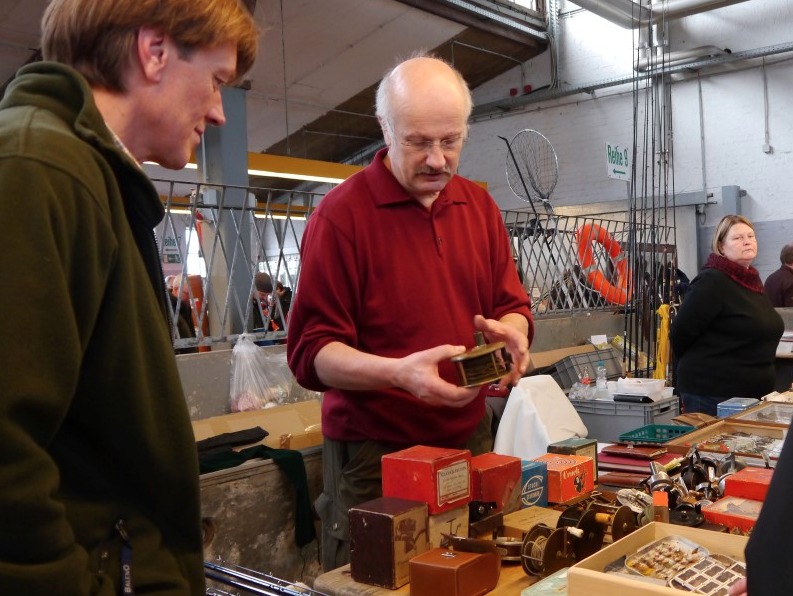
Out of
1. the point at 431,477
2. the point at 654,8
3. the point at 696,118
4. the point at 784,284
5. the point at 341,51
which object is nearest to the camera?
the point at 431,477

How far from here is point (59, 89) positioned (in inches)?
31.1

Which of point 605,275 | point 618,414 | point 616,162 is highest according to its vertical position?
point 616,162

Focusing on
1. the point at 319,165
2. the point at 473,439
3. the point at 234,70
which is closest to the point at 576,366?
the point at 473,439

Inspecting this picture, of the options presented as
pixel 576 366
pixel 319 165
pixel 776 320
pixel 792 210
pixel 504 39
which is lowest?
pixel 576 366

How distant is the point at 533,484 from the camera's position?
4.96ft

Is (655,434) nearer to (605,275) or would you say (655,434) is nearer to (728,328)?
(728,328)

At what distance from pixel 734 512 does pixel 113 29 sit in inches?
48.9

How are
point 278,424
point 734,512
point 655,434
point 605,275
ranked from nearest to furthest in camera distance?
1. point 734,512
2. point 655,434
3. point 278,424
4. point 605,275

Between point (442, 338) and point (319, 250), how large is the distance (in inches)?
12.0

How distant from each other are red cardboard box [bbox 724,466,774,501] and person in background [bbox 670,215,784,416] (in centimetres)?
201

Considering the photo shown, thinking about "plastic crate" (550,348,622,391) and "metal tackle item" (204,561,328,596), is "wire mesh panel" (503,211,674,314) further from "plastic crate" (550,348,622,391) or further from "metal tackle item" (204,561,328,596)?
"metal tackle item" (204,561,328,596)

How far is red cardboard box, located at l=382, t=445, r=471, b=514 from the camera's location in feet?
4.05

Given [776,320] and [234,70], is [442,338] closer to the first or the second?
[234,70]

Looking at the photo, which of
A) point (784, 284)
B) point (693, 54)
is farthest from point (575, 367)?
point (693, 54)
